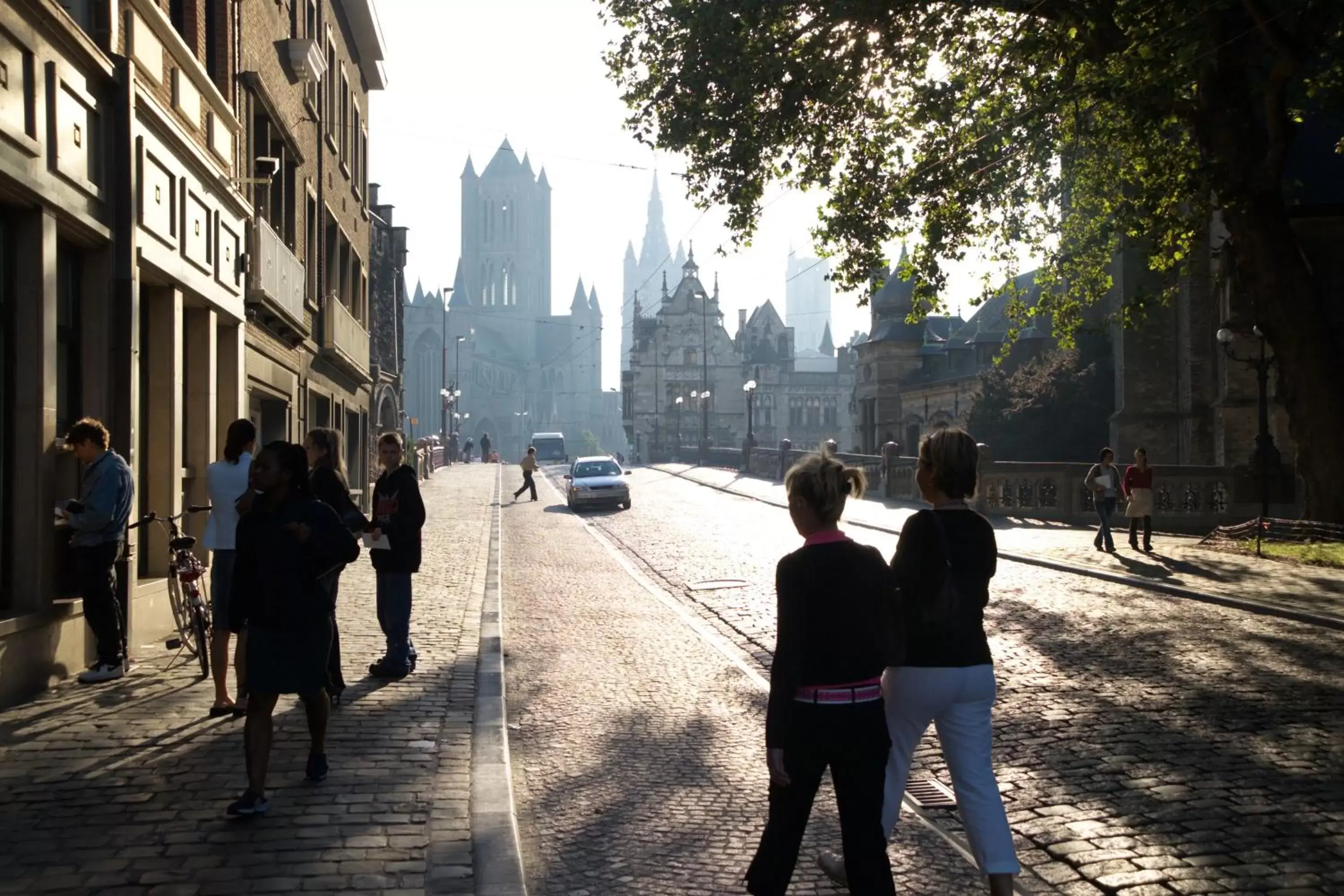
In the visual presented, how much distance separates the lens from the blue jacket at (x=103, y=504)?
840 centimetres

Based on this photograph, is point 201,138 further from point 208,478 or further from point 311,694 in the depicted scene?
point 311,694

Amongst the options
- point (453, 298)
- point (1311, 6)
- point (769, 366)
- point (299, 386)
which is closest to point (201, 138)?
point (299, 386)

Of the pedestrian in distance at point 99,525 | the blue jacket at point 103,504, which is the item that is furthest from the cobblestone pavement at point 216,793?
the blue jacket at point 103,504

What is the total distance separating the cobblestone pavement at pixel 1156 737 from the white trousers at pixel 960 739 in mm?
686

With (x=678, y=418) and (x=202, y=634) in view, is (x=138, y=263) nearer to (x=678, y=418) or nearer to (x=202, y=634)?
(x=202, y=634)

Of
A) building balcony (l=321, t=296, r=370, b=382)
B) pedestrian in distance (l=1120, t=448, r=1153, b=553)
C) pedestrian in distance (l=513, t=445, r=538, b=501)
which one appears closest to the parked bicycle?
building balcony (l=321, t=296, r=370, b=382)

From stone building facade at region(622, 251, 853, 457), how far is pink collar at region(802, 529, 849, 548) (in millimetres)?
93924

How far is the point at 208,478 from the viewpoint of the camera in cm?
831

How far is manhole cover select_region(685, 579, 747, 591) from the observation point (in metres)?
14.9

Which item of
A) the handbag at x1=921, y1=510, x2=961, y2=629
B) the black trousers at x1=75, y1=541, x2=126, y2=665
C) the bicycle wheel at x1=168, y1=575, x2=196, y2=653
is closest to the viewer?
the handbag at x1=921, y1=510, x2=961, y2=629

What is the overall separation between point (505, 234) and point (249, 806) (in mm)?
147851

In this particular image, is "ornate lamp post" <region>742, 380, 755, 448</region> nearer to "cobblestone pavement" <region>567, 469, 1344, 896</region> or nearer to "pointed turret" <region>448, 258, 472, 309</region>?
"cobblestone pavement" <region>567, 469, 1344, 896</region>

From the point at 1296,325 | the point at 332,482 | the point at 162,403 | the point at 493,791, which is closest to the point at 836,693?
the point at 493,791

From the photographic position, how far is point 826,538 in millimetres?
3826
